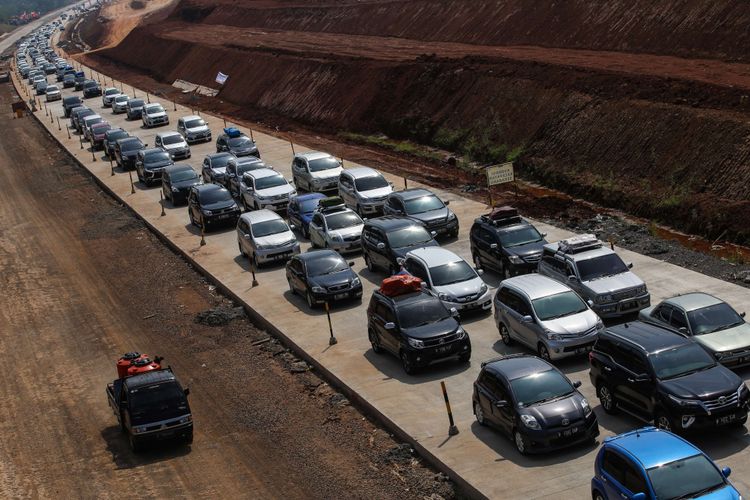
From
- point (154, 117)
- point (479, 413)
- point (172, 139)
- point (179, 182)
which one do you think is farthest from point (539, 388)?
point (154, 117)

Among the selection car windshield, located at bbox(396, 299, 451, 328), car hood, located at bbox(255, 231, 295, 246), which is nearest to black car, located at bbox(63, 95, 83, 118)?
car hood, located at bbox(255, 231, 295, 246)

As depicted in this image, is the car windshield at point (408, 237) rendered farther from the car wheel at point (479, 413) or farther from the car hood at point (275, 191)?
the car wheel at point (479, 413)

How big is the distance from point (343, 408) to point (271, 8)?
96964 millimetres

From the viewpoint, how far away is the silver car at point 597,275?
24938 millimetres

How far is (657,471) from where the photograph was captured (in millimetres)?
14891

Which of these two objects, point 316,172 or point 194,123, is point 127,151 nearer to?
point 194,123

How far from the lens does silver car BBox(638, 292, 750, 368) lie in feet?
68.1

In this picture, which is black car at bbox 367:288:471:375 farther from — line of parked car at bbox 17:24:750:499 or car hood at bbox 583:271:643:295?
car hood at bbox 583:271:643:295

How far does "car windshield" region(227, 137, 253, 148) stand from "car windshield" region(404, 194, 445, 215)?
19186mm

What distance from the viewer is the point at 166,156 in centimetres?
5206

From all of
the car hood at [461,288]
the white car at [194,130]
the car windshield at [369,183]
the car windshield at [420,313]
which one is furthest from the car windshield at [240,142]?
the car windshield at [420,313]

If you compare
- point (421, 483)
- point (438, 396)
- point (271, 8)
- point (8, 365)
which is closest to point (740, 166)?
point (438, 396)

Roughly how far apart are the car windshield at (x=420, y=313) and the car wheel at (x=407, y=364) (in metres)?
0.68

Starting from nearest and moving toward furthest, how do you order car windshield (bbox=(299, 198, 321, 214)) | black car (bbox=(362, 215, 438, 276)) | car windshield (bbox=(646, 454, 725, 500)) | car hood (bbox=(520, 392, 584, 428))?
car windshield (bbox=(646, 454, 725, 500)), car hood (bbox=(520, 392, 584, 428)), black car (bbox=(362, 215, 438, 276)), car windshield (bbox=(299, 198, 321, 214))
